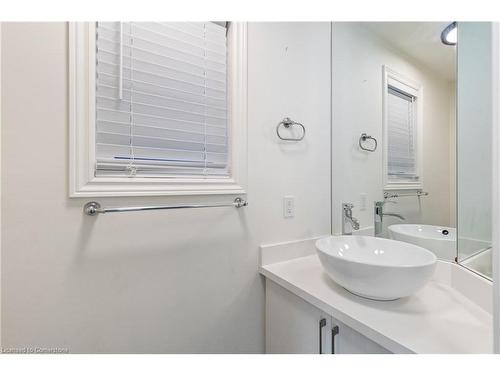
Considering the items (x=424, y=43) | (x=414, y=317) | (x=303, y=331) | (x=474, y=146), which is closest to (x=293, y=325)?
(x=303, y=331)

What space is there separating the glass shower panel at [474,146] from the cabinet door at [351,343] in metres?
0.47

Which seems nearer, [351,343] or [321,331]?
[351,343]

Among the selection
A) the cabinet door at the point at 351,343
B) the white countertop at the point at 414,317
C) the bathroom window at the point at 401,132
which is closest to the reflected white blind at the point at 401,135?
the bathroom window at the point at 401,132

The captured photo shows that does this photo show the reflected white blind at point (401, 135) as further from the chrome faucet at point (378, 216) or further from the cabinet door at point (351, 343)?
the cabinet door at point (351, 343)

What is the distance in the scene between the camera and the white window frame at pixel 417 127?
103 centimetres

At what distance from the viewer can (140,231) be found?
886mm

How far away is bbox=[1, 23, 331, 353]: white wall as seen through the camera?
28.2 inches

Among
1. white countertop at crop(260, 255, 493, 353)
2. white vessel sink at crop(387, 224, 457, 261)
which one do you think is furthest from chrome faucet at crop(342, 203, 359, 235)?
white countertop at crop(260, 255, 493, 353)

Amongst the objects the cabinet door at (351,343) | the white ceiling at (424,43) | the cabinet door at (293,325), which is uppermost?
the white ceiling at (424,43)

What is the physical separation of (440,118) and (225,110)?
914 millimetres

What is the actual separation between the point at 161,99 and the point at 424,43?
117cm

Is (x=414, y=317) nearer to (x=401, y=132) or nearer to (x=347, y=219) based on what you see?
(x=347, y=219)

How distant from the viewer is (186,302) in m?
0.97
